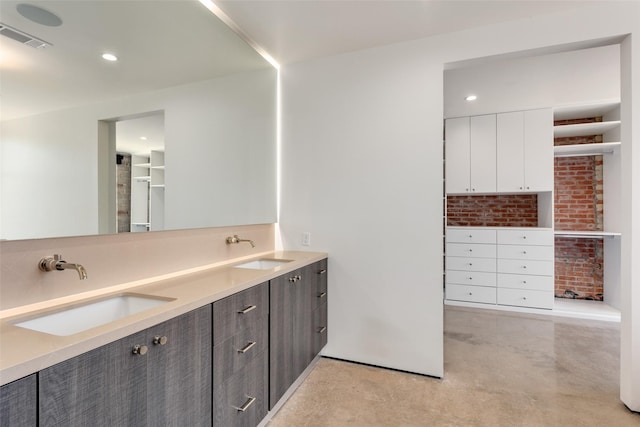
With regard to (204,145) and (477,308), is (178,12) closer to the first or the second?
(204,145)

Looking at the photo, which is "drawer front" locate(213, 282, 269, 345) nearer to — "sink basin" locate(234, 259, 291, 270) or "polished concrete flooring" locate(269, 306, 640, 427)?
"sink basin" locate(234, 259, 291, 270)

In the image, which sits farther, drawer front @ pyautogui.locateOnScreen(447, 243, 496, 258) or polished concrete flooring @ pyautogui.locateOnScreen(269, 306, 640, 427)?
drawer front @ pyautogui.locateOnScreen(447, 243, 496, 258)

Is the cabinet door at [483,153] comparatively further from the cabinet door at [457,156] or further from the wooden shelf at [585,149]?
the wooden shelf at [585,149]

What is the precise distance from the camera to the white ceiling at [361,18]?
1.90 meters

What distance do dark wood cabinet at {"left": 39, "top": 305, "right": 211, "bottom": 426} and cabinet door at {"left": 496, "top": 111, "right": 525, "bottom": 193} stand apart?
13.1 ft

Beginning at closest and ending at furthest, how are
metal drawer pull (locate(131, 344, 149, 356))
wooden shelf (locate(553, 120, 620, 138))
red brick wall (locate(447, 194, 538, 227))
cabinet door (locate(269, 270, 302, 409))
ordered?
1. metal drawer pull (locate(131, 344, 149, 356))
2. cabinet door (locate(269, 270, 302, 409))
3. wooden shelf (locate(553, 120, 620, 138))
4. red brick wall (locate(447, 194, 538, 227))

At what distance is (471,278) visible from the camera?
3998mm

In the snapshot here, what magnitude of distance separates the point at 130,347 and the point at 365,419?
4.77 feet

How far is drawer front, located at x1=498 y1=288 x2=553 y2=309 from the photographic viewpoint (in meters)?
3.71

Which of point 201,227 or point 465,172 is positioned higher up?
point 465,172

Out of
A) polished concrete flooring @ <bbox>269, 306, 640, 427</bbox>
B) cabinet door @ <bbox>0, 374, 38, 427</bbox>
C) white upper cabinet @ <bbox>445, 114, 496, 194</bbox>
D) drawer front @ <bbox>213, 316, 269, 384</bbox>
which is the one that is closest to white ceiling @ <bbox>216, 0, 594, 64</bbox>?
drawer front @ <bbox>213, 316, 269, 384</bbox>

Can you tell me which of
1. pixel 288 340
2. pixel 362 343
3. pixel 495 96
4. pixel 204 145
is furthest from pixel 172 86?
pixel 495 96

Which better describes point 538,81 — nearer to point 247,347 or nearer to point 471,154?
point 471,154

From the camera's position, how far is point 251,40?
231 cm
